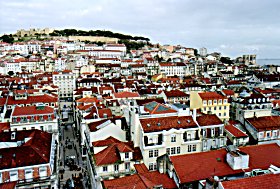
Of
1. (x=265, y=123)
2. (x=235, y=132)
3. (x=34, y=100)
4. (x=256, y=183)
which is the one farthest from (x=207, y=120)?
(x=34, y=100)

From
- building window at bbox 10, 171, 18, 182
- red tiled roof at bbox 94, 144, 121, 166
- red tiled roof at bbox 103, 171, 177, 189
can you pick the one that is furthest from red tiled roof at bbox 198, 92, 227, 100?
building window at bbox 10, 171, 18, 182

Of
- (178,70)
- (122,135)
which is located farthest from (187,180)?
(178,70)

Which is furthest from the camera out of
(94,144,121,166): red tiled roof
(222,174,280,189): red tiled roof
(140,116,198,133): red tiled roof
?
(140,116,198,133): red tiled roof

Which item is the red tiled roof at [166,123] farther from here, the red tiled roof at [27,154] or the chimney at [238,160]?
the red tiled roof at [27,154]

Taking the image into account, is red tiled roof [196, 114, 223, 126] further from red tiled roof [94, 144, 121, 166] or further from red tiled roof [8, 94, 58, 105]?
red tiled roof [8, 94, 58, 105]

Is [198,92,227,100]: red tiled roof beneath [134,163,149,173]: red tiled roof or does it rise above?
above

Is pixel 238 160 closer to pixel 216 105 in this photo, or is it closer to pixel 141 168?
pixel 141 168

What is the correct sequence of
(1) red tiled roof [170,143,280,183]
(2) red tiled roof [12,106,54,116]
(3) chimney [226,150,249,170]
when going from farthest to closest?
(2) red tiled roof [12,106,54,116] < (3) chimney [226,150,249,170] < (1) red tiled roof [170,143,280,183]

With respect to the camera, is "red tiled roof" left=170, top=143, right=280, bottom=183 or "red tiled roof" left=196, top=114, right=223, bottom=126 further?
"red tiled roof" left=196, top=114, right=223, bottom=126
